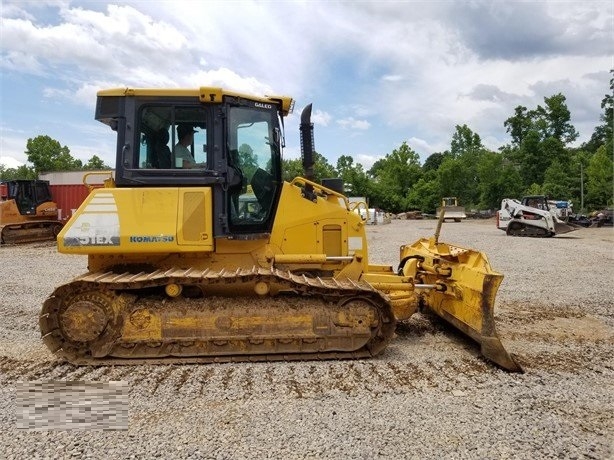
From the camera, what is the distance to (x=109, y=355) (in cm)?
520

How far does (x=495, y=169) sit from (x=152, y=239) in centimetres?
5788

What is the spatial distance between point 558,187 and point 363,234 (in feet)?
171

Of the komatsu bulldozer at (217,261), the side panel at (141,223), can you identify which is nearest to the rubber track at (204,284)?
the komatsu bulldozer at (217,261)

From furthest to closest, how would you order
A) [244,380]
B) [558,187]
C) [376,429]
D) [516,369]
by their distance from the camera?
[558,187], [516,369], [244,380], [376,429]

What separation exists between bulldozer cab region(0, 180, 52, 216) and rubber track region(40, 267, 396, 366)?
19.8 metres

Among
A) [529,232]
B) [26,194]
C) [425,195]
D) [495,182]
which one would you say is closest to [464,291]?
[529,232]

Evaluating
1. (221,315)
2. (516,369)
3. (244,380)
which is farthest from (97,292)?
A: (516,369)

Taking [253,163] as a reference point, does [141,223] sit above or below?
below

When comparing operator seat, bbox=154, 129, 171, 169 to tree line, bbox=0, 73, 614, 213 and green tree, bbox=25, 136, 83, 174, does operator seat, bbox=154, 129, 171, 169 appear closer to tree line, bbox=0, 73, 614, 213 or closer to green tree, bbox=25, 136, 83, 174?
tree line, bbox=0, 73, 614, 213

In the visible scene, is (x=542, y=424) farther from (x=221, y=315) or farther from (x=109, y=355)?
(x=109, y=355)

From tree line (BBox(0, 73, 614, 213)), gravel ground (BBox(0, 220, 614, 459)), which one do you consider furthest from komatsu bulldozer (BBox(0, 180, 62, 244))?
tree line (BBox(0, 73, 614, 213))

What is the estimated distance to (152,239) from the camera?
17.5 ft

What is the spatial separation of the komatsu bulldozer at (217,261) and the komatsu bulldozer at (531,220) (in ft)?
70.0

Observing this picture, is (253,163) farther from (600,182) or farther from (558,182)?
(558,182)
